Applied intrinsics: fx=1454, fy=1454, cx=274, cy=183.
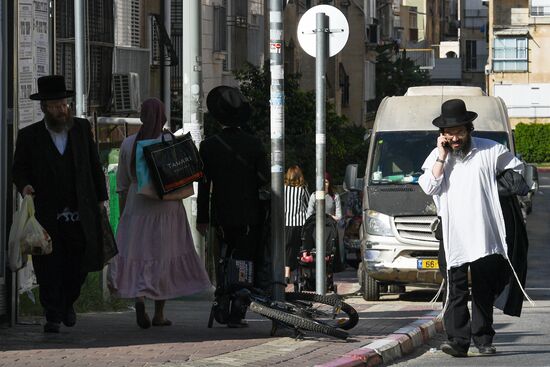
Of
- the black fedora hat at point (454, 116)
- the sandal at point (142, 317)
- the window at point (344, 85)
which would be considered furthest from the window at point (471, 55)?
the black fedora hat at point (454, 116)

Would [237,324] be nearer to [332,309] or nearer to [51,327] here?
[332,309]

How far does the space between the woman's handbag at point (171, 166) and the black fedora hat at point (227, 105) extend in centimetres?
36

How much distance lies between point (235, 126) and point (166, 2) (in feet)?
56.3

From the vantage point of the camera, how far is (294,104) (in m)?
31.4

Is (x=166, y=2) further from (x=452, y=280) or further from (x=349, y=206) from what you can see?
(x=452, y=280)

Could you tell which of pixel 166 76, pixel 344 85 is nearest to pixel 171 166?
pixel 166 76

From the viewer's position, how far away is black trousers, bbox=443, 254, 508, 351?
11.3 m

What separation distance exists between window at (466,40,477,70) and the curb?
107m

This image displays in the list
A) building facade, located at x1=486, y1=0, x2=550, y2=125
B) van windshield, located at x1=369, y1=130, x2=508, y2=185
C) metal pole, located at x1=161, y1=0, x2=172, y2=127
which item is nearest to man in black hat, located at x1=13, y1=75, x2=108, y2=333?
van windshield, located at x1=369, y1=130, x2=508, y2=185

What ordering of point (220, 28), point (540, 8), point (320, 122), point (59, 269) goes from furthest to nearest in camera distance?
1. point (540, 8)
2. point (220, 28)
3. point (320, 122)
4. point (59, 269)

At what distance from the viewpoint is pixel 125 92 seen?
25328mm

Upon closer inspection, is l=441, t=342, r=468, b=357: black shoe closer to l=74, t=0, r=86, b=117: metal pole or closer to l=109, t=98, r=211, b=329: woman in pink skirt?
l=109, t=98, r=211, b=329: woman in pink skirt

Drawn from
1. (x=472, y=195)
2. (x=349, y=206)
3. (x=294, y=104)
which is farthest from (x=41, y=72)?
(x=294, y=104)

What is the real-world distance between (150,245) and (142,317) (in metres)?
0.63
